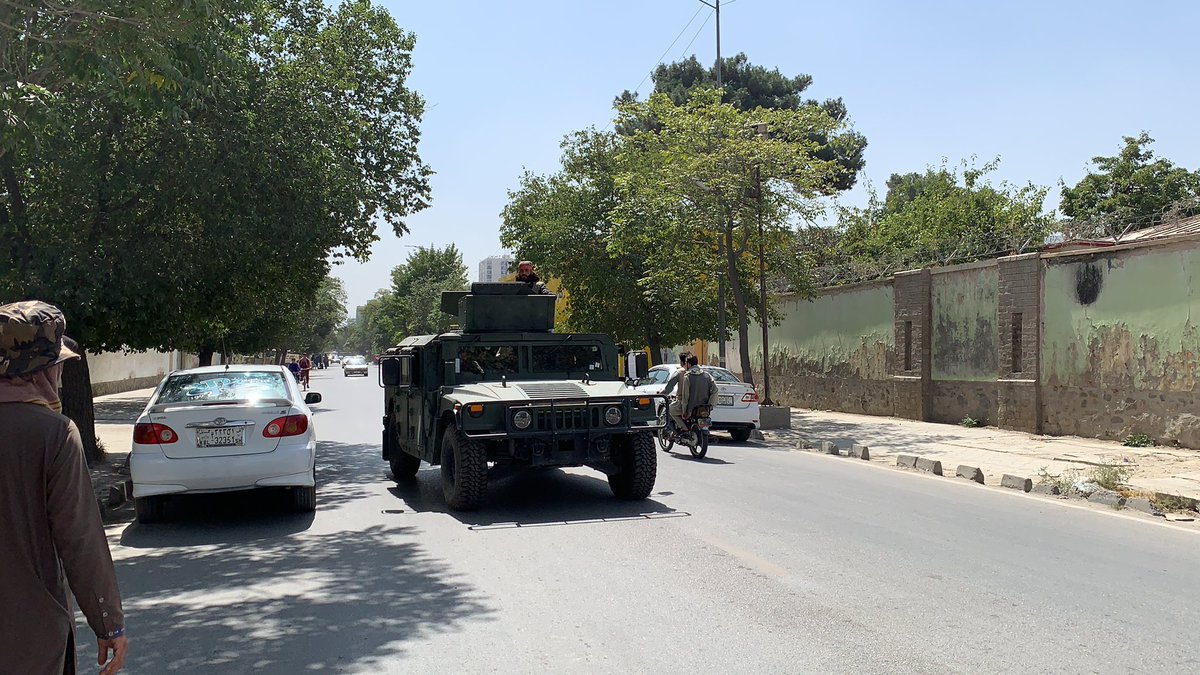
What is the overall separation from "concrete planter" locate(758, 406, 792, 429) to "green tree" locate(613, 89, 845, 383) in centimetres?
123

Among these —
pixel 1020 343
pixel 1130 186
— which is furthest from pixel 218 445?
pixel 1130 186

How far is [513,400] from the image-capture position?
946 cm

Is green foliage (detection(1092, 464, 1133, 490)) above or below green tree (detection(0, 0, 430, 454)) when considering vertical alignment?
below

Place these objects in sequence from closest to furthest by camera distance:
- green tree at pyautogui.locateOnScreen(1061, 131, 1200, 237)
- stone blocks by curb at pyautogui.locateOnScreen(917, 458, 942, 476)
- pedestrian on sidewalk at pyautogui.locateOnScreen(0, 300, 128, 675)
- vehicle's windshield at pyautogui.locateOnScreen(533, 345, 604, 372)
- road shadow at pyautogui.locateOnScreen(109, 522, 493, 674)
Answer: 1. pedestrian on sidewalk at pyautogui.locateOnScreen(0, 300, 128, 675)
2. road shadow at pyautogui.locateOnScreen(109, 522, 493, 674)
3. vehicle's windshield at pyautogui.locateOnScreen(533, 345, 604, 372)
4. stone blocks by curb at pyautogui.locateOnScreen(917, 458, 942, 476)
5. green tree at pyautogui.locateOnScreen(1061, 131, 1200, 237)

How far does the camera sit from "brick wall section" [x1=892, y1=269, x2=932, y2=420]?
23125 millimetres

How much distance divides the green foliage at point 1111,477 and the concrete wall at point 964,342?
829 cm

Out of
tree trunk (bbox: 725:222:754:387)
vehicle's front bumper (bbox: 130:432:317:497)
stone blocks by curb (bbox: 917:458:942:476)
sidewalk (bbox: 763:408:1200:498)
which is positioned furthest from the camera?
tree trunk (bbox: 725:222:754:387)

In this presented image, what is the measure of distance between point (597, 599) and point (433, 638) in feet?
3.97

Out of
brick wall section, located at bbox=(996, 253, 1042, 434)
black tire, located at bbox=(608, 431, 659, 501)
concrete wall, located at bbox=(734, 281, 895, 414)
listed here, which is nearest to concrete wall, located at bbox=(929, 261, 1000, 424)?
brick wall section, located at bbox=(996, 253, 1042, 434)

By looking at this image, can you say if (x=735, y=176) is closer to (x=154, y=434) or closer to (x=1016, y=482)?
(x=1016, y=482)

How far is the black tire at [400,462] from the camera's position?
1284cm

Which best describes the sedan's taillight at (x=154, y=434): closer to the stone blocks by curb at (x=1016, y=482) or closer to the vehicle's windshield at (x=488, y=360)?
the vehicle's windshield at (x=488, y=360)

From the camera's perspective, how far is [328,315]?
256 feet

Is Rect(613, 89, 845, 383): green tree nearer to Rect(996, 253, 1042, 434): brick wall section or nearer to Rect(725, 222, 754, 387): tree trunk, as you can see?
Rect(725, 222, 754, 387): tree trunk
